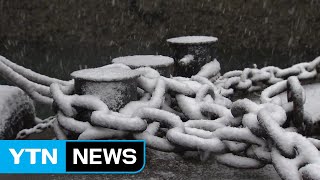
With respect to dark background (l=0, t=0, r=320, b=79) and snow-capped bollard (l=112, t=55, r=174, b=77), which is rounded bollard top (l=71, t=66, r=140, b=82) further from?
dark background (l=0, t=0, r=320, b=79)

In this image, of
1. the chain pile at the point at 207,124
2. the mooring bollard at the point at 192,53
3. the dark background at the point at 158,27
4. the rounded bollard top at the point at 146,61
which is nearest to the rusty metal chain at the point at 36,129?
the chain pile at the point at 207,124

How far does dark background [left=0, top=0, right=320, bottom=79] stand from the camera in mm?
3752

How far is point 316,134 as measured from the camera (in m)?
1.72

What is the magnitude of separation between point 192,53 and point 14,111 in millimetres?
994

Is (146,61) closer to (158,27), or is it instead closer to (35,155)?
(35,155)

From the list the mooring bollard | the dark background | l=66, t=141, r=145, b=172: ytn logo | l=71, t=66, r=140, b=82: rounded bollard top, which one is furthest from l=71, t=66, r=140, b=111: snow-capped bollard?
the dark background

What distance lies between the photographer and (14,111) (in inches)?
71.2

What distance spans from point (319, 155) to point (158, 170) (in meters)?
0.52

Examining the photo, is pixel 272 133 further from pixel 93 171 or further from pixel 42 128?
pixel 42 128

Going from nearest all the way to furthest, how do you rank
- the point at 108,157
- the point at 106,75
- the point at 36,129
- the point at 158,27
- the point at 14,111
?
the point at 108,157 → the point at 106,75 → the point at 14,111 → the point at 36,129 → the point at 158,27

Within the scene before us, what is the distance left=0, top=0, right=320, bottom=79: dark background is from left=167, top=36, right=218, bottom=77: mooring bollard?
1.40 metres

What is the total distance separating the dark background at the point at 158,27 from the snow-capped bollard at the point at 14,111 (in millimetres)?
1943

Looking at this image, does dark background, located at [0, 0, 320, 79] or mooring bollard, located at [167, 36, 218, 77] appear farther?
dark background, located at [0, 0, 320, 79]

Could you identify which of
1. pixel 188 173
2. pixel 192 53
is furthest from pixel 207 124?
pixel 192 53
